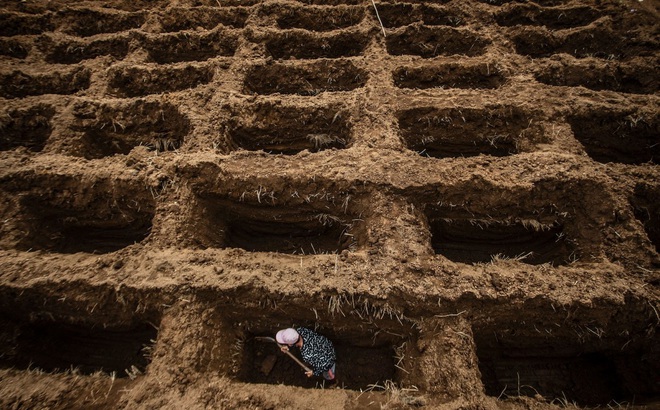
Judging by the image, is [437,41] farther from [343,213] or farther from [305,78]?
[343,213]

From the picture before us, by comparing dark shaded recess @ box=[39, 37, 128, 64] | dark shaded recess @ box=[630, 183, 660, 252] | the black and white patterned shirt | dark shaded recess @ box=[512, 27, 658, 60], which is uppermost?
dark shaded recess @ box=[512, 27, 658, 60]

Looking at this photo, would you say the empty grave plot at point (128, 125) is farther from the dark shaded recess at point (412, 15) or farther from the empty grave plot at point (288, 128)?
the dark shaded recess at point (412, 15)

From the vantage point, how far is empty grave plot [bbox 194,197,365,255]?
129 centimetres

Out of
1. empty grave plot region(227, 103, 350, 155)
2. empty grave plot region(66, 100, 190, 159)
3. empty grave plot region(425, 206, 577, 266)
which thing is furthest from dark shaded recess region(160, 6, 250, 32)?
empty grave plot region(425, 206, 577, 266)

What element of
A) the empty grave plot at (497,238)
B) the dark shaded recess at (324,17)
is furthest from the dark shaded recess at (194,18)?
the empty grave plot at (497,238)

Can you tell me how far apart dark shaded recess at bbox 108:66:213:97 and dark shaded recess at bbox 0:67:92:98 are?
0.20m

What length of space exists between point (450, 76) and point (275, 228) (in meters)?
1.24

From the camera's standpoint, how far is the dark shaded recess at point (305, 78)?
163cm

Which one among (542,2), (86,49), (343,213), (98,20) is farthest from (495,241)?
(98,20)

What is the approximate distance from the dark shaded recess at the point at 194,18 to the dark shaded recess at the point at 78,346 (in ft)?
5.96

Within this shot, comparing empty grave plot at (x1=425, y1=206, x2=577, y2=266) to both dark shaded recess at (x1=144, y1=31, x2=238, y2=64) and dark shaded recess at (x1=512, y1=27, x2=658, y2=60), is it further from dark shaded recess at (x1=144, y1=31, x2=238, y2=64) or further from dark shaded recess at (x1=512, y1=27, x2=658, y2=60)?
dark shaded recess at (x1=144, y1=31, x2=238, y2=64)

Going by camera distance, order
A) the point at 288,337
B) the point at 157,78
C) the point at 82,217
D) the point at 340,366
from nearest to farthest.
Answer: the point at 288,337
the point at 340,366
the point at 82,217
the point at 157,78

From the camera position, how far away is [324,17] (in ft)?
6.15

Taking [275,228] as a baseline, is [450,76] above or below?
above
